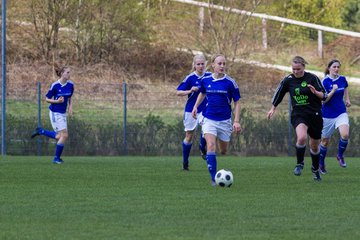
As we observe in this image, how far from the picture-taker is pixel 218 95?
14484 millimetres

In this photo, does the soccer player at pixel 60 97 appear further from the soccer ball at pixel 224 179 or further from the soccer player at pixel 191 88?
the soccer ball at pixel 224 179

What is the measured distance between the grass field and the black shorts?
750mm

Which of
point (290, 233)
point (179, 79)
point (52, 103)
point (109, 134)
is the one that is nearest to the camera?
point (290, 233)

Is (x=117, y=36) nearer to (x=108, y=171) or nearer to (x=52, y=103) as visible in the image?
(x=52, y=103)

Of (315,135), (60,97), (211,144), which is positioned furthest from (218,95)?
(60,97)

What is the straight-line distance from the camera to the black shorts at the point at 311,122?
1482 centimetres

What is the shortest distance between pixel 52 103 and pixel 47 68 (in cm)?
1506

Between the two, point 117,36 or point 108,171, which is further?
point 117,36

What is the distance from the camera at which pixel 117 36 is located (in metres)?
36.7

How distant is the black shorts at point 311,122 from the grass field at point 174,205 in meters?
0.75

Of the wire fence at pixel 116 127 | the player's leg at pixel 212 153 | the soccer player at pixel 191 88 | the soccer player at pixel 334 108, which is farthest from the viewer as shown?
the wire fence at pixel 116 127

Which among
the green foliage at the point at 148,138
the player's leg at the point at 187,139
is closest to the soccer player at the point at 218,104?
the player's leg at the point at 187,139

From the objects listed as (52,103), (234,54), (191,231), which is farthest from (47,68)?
(191,231)

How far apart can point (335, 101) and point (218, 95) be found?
4339mm
